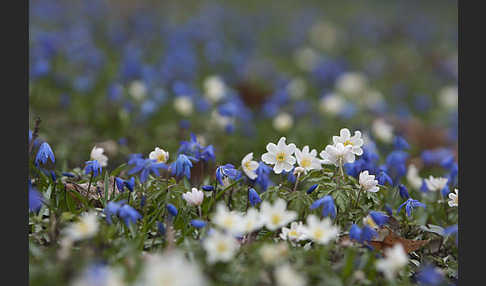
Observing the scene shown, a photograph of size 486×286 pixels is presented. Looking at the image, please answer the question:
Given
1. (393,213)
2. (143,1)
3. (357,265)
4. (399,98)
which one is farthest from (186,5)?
(357,265)

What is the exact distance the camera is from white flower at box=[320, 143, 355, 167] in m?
2.92

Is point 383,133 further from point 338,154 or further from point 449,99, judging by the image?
point 449,99

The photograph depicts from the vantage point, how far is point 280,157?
118 inches

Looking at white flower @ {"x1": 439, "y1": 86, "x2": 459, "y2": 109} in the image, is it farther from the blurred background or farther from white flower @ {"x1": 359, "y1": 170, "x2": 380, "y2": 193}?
white flower @ {"x1": 359, "y1": 170, "x2": 380, "y2": 193}

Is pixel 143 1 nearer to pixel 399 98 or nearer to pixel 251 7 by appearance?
pixel 251 7

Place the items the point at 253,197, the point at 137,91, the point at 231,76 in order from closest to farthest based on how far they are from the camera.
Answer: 1. the point at 253,197
2. the point at 137,91
3. the point at 231,76

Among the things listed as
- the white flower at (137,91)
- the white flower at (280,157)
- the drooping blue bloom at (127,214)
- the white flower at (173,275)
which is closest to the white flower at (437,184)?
the white flower at (280,157)

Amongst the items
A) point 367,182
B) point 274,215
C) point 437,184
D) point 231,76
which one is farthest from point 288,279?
point 231,76

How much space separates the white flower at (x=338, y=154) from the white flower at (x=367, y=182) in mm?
116

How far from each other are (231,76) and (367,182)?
4770 mm

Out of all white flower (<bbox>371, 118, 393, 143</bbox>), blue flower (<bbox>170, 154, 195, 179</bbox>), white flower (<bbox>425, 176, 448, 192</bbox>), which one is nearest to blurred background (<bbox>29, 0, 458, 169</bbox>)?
white flower (<bbox>371, 118, 393, 143</bbox>)

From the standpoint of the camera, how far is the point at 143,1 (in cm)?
1021

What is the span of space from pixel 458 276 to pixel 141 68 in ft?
13.8

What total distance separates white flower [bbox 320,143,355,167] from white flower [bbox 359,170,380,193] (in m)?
0.12
